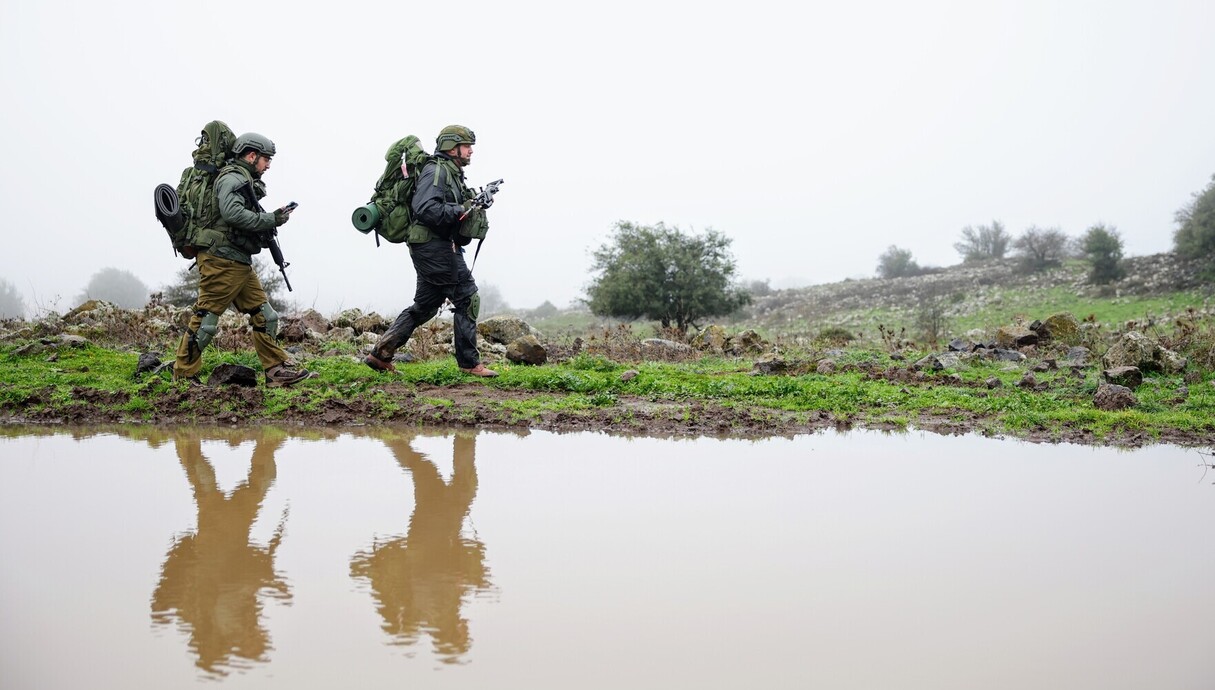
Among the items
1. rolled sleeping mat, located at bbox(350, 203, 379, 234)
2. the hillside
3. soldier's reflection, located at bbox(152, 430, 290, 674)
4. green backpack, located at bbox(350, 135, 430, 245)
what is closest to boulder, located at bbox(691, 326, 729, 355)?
green backpack, located at bbox(350, 135, 430, 245)

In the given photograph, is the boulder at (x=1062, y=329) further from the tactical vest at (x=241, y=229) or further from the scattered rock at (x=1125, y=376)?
the tactical vest at (x=241, y=229)

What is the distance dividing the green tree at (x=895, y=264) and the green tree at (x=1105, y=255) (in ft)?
61.6

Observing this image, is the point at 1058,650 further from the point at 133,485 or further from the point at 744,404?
the point at 744,404

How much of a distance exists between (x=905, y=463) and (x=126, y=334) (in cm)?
1125

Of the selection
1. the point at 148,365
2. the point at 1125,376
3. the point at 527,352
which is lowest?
the point at 1125,376

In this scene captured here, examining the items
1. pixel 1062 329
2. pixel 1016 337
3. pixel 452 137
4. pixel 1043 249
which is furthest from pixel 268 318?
pixel 1043 249

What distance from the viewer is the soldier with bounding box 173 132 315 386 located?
7.67 meters

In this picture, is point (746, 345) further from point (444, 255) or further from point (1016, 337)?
point (444, 255)

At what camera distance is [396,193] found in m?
8.60

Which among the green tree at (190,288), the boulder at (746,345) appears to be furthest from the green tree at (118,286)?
the boulder at (746,345)

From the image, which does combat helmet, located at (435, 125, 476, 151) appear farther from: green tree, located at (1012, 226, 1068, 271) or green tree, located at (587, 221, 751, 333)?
green tree, located at (1012, 226, 1068, 271)

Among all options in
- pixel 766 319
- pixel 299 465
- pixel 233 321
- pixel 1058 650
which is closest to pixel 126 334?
pixel 233 321

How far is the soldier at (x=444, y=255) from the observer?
8383 mm

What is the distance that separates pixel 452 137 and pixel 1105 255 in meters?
32.5
